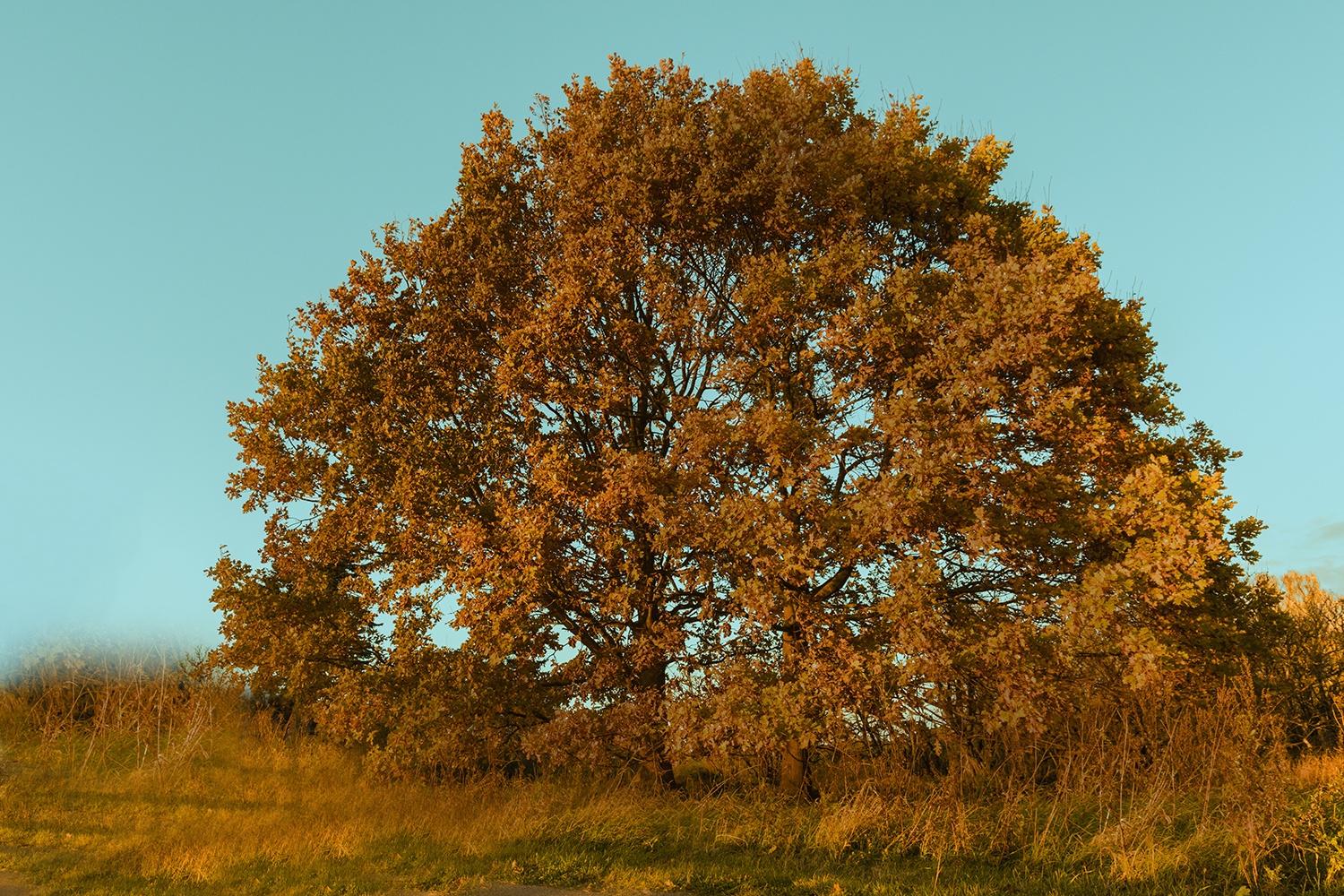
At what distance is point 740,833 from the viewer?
433 inches

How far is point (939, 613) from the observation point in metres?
11.4

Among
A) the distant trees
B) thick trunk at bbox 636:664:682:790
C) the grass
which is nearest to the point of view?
the grass

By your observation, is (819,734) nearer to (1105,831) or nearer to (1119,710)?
(1105,831)

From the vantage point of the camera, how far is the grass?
917 centimetres

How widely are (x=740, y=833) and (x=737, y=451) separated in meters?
5.27

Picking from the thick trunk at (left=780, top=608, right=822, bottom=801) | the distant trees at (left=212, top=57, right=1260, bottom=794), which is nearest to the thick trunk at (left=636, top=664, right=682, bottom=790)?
the distant trees at (left=212, top=57, right=1260, bottom=794)

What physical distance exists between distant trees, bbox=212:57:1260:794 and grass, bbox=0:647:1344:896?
1078 mm

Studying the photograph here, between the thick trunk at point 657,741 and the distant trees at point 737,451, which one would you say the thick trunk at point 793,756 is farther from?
the thick trunk at point 657,741

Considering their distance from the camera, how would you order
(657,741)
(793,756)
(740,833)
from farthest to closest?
(793,756)
(657,741)
(740,833)

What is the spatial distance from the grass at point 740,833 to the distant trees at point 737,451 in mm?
1078

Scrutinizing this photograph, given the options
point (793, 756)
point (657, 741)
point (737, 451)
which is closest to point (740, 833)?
point (657, 741)

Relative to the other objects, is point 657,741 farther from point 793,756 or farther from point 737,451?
point 737,451

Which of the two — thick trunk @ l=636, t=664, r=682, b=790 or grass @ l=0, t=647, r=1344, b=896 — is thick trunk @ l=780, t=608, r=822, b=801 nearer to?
grass @ l=0, t=647, r=1344, b=896

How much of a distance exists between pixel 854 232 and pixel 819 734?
797 cm
